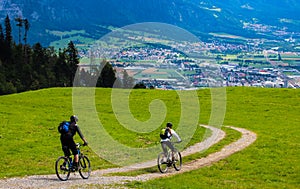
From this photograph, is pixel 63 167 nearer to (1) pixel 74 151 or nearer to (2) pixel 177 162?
(1) pixel 74 151

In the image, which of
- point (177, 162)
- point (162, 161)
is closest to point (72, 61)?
point (177, 162)

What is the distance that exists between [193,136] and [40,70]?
9376cm

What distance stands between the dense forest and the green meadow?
4346cm

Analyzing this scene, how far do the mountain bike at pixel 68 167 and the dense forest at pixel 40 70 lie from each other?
90009 mm

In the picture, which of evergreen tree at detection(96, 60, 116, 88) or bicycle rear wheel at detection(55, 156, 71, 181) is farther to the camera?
evergreen tree at detection(96, 60, 116, 88)

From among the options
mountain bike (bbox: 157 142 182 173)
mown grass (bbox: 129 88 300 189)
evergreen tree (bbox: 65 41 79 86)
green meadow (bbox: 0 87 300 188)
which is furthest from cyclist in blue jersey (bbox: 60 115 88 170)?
evergreen tree (bbox: 65 41 79 86)

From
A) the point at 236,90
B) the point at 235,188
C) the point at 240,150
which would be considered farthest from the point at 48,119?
the point at 236,90

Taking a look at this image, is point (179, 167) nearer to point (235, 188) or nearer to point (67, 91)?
point (235, 188)

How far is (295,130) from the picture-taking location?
48031 mm

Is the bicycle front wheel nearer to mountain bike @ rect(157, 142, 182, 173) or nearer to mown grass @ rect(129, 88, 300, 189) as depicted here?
mown grass @ rect(129, 88, 300, 189)

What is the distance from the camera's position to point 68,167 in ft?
81.3

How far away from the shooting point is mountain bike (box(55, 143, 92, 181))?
80.5 feet

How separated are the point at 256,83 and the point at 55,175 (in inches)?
4053

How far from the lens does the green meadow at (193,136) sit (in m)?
27.1
